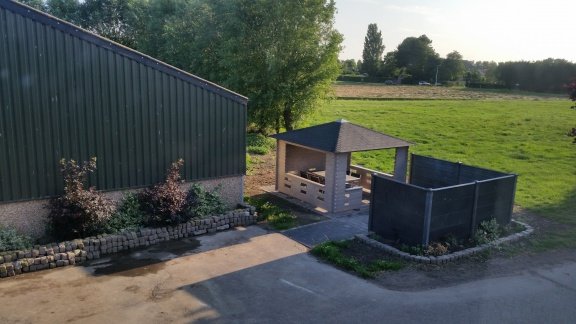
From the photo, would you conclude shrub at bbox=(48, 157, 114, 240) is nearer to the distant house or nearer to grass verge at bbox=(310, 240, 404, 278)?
the distant house

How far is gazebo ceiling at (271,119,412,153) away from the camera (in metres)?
12.9

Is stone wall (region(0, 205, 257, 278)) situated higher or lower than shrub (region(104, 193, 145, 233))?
lower

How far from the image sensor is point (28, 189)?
9.62m

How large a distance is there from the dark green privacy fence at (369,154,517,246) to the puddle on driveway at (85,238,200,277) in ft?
15.0

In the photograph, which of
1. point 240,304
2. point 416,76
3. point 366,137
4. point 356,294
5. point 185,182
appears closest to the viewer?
point 240,304

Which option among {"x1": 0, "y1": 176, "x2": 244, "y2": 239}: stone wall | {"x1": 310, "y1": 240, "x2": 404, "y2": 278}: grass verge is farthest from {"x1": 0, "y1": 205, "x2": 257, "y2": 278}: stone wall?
{"x1": 310, "y1": 240, "x2": 404, "y2": 278}: grass verge

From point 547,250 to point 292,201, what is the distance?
703cm

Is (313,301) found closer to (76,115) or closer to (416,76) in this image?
(76,115)

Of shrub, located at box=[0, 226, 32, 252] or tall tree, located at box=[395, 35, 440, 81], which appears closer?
shrub, located at box=[0, 226, 32, 252]

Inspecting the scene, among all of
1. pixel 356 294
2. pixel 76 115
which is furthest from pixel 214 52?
pixel 356 294

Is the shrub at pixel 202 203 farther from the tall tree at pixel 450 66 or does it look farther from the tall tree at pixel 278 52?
the tall tree at pixel 450 66

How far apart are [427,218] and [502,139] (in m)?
19.6

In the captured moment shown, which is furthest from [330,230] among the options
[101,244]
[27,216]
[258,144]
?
[258,144]

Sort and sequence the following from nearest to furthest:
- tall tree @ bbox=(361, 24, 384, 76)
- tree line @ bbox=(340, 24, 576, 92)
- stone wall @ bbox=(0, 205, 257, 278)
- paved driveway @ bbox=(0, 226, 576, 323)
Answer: paved driveway @ bbox=(0, 226, 576, 323) → stone wall @ bbox=(0, 205, 257, 278) → tree line @ bbox=(340, 24, 576, 92) → tall tree @ bbox=(361, 24, 384, 76)
